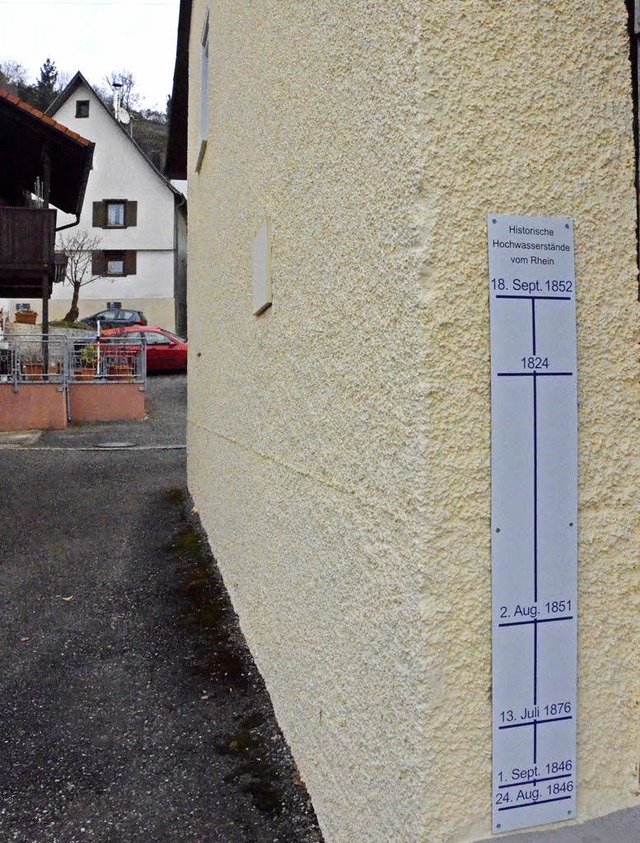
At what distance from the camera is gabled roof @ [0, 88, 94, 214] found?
44.8 feet

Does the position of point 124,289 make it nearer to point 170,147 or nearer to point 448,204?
point 170,147

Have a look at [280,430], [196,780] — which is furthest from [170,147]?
[196,780]

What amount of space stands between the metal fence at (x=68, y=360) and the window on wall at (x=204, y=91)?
8.02 meters

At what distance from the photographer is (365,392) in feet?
5.90

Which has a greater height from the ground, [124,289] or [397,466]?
[124,289]

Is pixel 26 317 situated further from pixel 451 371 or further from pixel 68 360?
pixel 451 371

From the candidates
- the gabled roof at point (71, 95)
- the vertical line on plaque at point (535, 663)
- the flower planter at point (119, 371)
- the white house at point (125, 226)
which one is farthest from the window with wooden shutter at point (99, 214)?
the vertical line on plaque at point (535, 663)

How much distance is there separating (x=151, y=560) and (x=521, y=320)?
437 centimetres

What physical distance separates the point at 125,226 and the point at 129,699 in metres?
30.1

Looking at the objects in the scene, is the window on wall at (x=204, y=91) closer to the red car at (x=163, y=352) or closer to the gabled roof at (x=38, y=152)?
the gabled roof at (x=38, y=152)

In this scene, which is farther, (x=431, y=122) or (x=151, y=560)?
(x=151, y=560)

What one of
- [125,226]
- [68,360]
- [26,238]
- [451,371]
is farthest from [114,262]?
[451,371]

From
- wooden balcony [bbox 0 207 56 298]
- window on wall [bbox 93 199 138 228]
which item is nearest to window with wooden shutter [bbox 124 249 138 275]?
window on wall [bbox 93 199 138 228]

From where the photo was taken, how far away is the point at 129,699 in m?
3.27
